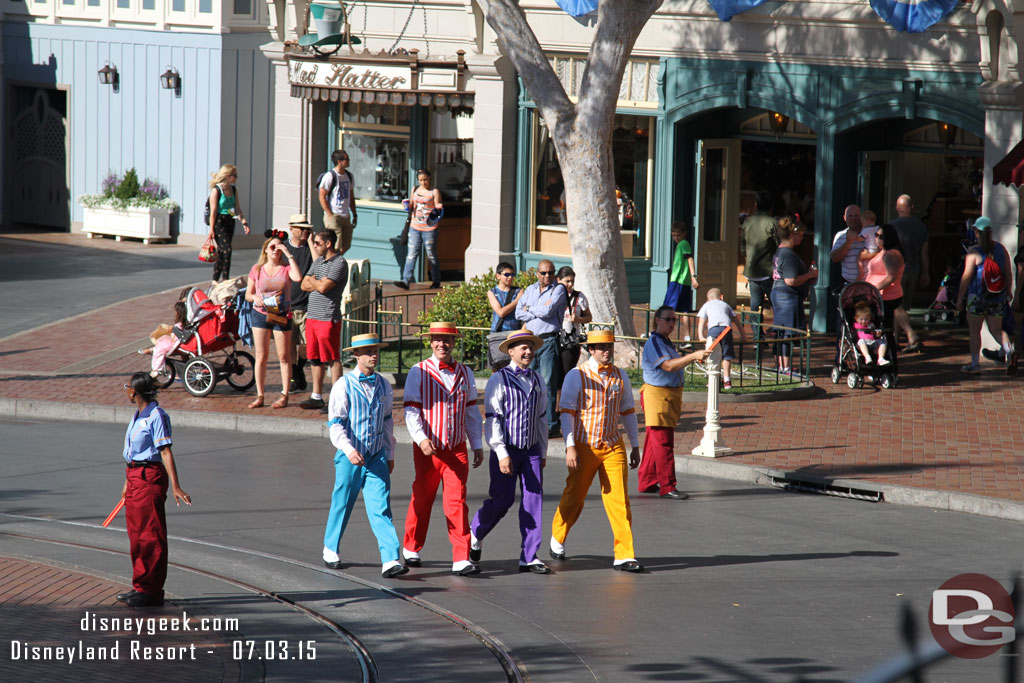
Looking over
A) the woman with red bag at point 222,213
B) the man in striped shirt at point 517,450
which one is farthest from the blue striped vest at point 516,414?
the woman with red bag at point 222,213

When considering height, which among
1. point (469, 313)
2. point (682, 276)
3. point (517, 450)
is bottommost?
point (517, 450)

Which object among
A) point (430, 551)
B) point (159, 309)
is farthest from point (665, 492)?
point (159, 309)

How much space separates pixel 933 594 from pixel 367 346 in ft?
12.6

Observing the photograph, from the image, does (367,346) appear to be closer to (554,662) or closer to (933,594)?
(554,662)

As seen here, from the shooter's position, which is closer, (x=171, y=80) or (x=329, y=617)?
(x=329, y=617)

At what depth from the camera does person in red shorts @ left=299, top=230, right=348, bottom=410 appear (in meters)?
13.7

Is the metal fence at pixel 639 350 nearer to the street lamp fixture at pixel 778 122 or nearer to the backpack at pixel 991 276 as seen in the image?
the backpack at pixel 991 276

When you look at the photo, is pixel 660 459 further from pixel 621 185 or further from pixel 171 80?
pixel 171 80

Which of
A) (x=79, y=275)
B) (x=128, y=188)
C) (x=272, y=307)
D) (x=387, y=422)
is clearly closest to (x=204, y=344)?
(x=272, y=307)

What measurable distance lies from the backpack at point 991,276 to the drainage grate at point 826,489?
553 centimetres

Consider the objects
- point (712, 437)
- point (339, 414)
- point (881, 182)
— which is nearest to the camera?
point (339, 414)

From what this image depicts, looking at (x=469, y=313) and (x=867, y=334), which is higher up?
(x=469, y=313)

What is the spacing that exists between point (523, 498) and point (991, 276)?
8.78m

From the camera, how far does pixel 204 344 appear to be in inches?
580
